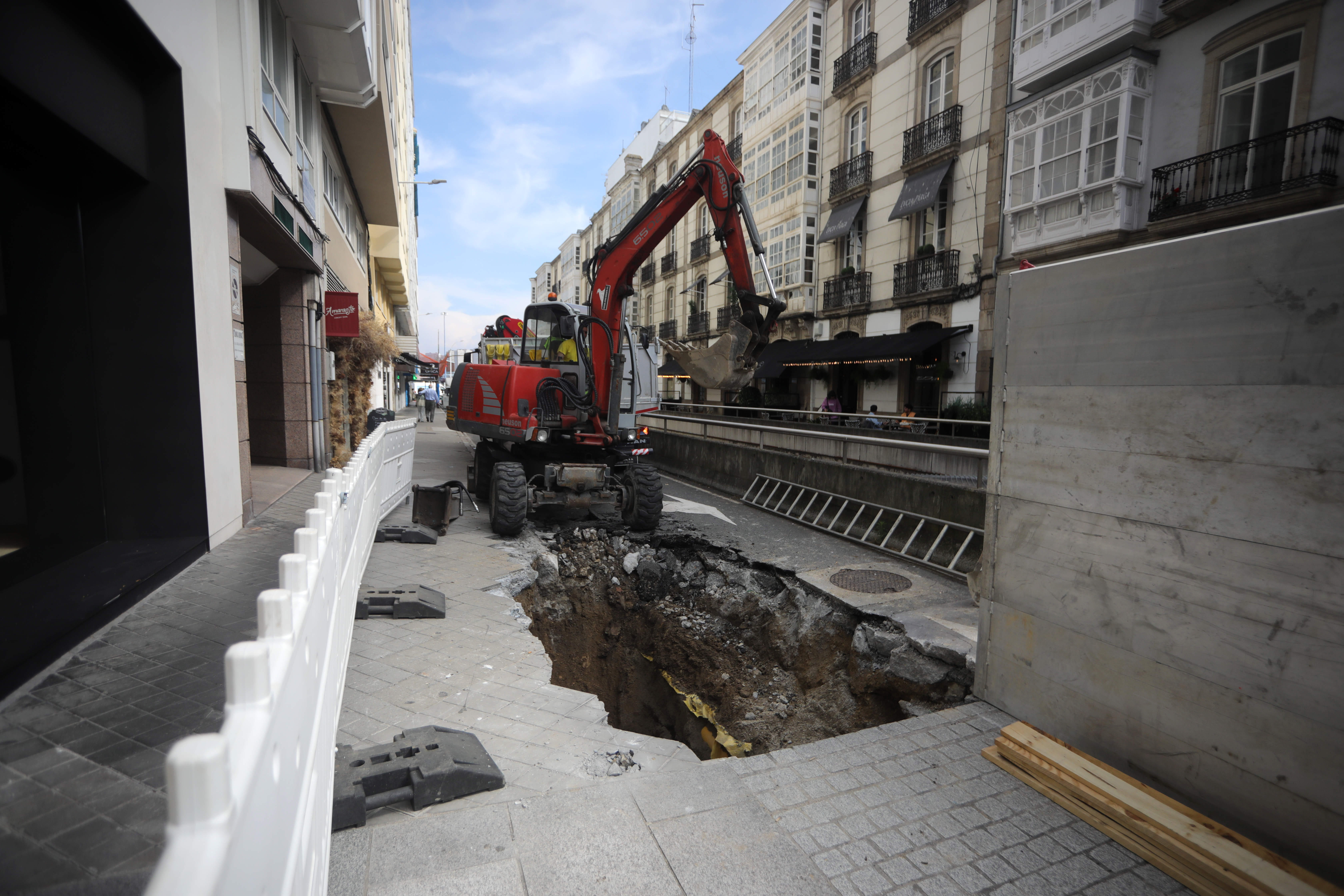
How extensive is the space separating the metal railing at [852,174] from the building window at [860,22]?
3862 mm

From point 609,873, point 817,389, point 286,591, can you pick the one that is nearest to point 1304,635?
point 609,873

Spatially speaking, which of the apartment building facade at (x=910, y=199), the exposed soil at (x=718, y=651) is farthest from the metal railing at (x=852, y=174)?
the exposed soil at (x=718, y=651)

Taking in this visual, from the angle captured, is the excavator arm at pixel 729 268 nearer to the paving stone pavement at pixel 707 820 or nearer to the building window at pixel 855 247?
the paving stone pavement at pixel 707 820

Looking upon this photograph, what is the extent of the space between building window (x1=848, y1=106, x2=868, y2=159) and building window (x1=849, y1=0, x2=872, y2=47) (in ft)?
7.11

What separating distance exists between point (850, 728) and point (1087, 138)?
15.0 metres

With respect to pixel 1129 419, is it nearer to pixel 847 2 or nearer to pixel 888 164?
pixel 888 164

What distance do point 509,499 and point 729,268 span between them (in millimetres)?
4156

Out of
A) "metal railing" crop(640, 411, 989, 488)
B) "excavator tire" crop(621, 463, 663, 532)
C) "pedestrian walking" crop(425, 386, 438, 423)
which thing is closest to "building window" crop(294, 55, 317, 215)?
"metal railing" crop(640, 411, 989, 488)

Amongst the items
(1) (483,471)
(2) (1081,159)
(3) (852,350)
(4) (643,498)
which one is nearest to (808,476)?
(4) (643,498)

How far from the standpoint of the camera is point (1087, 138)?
47.1 feet

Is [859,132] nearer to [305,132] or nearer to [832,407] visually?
[832,407]

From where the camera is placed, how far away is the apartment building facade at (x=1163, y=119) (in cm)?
1103

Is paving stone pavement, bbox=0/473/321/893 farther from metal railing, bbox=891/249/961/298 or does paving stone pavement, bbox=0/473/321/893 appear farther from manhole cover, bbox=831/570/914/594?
metal railing, bbox=891/249/961/298

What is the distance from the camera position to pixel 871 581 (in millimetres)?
6973
